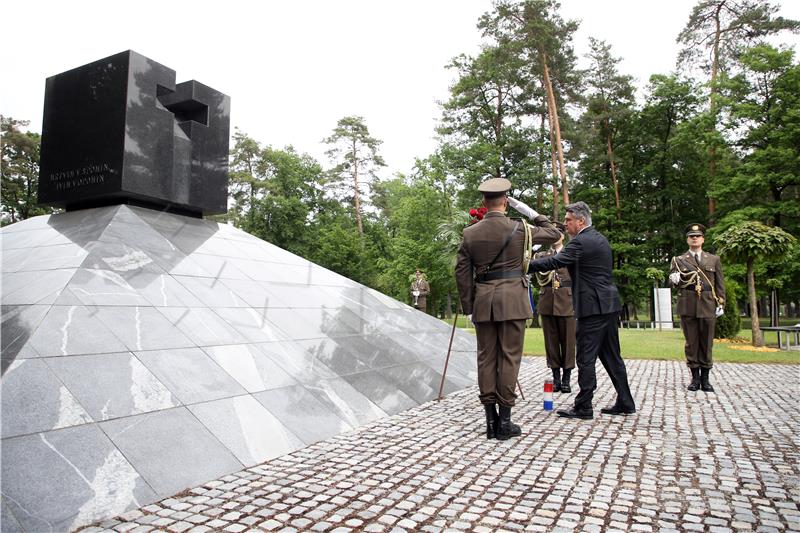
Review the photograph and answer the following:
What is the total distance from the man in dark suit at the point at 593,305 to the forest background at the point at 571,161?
19.4m

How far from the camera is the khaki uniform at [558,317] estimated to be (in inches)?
272

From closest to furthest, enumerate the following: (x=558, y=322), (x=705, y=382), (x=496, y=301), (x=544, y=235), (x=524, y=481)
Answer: (x=524, y=481) → (x=496, y=301) → (x=544, y=235) → (x=705, y=382) → (x=558, y=322)

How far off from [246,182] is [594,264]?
37.0 m

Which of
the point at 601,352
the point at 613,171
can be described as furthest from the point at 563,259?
the point at 613,171

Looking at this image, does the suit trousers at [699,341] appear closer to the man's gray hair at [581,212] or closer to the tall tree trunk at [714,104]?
the man's gray hair at [581,212]

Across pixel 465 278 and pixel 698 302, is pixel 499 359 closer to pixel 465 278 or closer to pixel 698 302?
pixel 465 278

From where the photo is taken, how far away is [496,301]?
182 inches

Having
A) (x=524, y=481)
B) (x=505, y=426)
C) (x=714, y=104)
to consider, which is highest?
(x=714, y=104)

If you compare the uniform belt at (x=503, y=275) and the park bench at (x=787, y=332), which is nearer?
the uniform belt at (x=503, y=275)

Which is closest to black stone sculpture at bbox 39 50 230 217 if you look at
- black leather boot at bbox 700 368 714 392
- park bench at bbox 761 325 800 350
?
black leather boot at bbox 700 368 714 392

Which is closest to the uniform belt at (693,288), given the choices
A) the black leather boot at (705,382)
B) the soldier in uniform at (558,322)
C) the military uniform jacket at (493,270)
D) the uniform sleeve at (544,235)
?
the black leather boot at (705,382)

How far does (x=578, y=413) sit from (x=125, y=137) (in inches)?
301

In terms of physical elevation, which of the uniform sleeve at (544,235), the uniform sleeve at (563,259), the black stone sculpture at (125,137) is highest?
the black stone sculpture at (125,137)

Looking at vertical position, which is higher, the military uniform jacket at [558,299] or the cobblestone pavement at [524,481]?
the military uniform jacket at [558,299]
